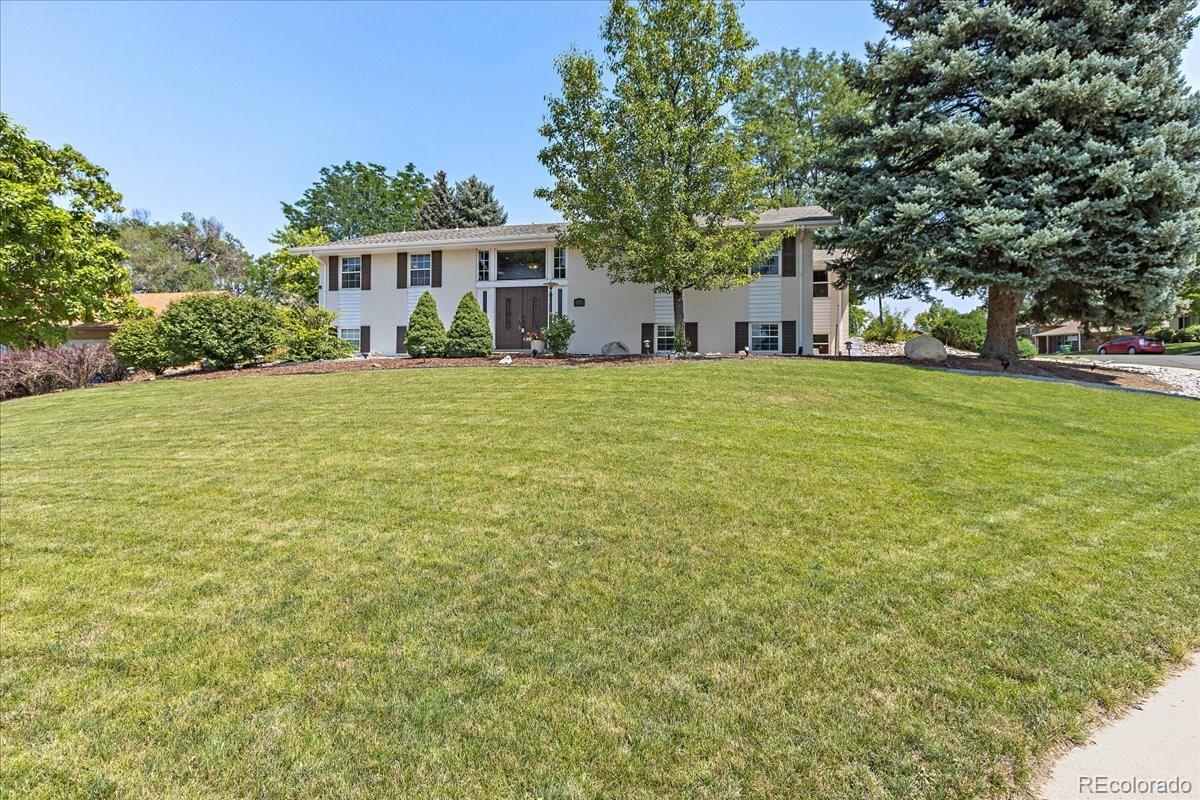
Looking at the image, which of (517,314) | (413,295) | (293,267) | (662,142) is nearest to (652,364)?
(662,142)

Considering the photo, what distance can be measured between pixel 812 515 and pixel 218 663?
3.70m

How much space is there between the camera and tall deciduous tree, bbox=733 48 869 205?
2647 cm

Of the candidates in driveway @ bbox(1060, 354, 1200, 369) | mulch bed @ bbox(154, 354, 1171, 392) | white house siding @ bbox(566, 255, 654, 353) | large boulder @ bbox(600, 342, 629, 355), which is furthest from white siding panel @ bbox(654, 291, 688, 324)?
driveway @ bbox(1060, 354, 1200, 369)

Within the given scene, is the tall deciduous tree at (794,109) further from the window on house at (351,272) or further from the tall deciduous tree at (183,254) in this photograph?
the tall deciduous tree at (183,254)

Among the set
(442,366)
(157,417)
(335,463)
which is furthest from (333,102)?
(335,463)

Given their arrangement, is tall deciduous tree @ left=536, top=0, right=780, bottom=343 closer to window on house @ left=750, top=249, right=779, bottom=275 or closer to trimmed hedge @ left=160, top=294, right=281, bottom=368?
window on house @ left=750, top=249, right=779, bottom=275

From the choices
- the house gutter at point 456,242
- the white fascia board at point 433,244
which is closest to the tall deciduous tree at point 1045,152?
the house gutter at point 456,242

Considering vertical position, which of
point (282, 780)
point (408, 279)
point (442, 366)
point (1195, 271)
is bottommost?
point (282, 780)

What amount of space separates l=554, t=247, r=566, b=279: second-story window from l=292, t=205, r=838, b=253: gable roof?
0.73 meters

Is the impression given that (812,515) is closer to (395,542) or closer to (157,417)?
(395,542)

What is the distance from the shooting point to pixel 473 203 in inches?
1516

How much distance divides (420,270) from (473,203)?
68.1 ft

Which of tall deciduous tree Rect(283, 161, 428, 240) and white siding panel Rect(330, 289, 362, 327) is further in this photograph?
tall deciduous tree Rect(283, 161, 428, 240)

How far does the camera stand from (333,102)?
590 inches
